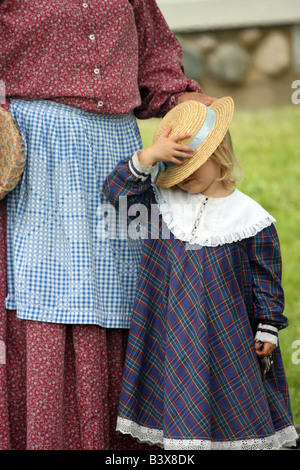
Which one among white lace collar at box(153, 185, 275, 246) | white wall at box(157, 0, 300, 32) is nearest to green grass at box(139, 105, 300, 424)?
white wall at box(157, 0, 300, 32)

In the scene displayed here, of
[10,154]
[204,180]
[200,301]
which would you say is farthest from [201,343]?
[10,154]

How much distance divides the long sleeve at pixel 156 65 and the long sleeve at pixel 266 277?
605 millimetres

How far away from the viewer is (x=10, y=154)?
2.35 m

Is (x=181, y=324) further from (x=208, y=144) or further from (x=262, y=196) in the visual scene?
(x=262, y=196)

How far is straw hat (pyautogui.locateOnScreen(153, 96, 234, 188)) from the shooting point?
2.38 meters

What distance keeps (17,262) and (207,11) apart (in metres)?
5.06

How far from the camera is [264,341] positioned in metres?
2.44

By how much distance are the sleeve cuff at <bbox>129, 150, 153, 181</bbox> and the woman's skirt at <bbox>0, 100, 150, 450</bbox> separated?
0.44ft

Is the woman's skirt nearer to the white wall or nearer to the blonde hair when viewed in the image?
the blonde hair

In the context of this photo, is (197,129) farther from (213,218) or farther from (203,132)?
(213,218)

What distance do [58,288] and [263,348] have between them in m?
0.70

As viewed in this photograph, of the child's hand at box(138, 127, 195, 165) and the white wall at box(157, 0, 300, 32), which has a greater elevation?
the white wall at box(157, 0, 300, 32)

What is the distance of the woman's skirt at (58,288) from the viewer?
7.80 feet
